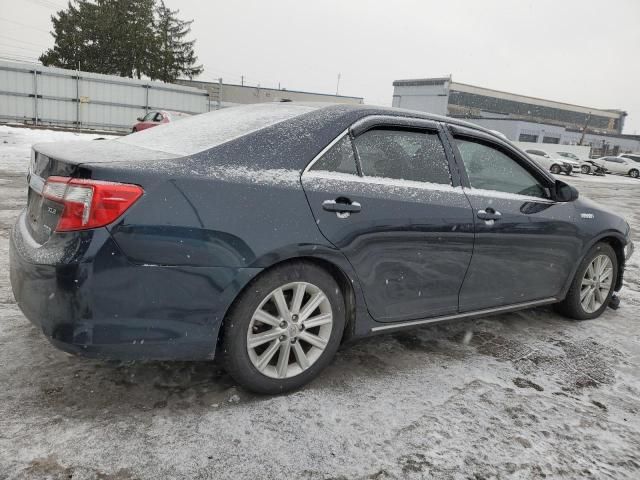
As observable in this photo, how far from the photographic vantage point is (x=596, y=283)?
4.27 metres

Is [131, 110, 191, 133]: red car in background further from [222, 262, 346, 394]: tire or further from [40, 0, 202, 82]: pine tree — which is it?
[40, 0, 202, 82]: pine tree

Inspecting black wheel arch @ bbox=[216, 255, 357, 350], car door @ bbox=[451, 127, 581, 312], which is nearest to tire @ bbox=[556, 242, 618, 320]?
car door @ bbox=[451, 127, 581, 312]

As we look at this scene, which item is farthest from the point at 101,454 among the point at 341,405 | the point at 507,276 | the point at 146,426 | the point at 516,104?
the point at 516,104

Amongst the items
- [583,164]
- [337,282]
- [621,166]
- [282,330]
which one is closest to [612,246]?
[337,282]

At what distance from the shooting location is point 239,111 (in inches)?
125

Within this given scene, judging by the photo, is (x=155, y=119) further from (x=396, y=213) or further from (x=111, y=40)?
(x=111, y=40)

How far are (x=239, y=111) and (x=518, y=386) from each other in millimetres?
2352

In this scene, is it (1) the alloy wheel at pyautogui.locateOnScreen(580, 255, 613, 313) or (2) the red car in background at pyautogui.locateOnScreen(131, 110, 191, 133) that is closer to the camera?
(1) the alloy wheel at pyautogui.locateOnScreen(580, 255, 613, 313)

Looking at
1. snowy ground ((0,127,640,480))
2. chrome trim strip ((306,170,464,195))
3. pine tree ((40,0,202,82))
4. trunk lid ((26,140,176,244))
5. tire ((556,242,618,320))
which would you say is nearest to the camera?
snowy ground ((0,127,640,480))

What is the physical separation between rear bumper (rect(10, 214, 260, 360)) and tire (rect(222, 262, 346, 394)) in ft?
0.32

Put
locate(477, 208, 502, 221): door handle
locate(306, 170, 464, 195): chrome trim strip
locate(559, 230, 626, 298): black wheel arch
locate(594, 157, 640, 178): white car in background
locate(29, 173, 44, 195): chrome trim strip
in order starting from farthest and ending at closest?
locate(594, 157, 640, 178): white car in background
locate(559, 230, 626, 298): black wheel arch
locate(477, 208, 502, 221): door handle
locate(306, 170, 464, 195): chrome trim strip
locate(29, 173, 44, 195): chrome trim strip

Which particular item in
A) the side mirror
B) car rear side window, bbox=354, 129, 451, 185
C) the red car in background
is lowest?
the side mirror

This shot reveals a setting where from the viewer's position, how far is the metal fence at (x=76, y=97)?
23328 millimetres

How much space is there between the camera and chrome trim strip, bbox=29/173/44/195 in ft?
7.83
